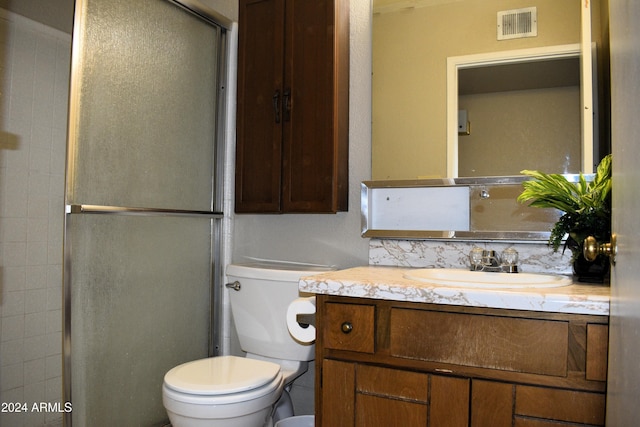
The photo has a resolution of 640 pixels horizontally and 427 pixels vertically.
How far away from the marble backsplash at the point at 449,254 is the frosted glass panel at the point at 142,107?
853 mm

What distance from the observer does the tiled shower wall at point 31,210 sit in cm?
206

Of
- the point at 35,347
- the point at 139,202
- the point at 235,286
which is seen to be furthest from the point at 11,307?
the point at 235,286

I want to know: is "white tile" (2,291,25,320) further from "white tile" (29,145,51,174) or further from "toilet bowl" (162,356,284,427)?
"toilet bowl" (162,356,284,427)

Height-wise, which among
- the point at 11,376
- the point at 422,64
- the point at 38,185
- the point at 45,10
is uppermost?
the point at 45,10

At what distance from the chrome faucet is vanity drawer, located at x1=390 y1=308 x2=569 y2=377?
45cm

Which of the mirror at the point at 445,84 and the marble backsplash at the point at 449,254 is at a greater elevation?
the mirror at the point at 445,84

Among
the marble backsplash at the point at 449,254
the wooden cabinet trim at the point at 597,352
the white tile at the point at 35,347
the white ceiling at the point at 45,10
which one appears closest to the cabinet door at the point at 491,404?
the wooden cabinet trim at the point at 597,352

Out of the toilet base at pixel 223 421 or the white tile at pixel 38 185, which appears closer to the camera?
the toilet base at pixel 223 421

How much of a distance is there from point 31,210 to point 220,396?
4.71ft

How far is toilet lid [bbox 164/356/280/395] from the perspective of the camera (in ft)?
4.53

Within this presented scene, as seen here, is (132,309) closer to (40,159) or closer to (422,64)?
(40,159)

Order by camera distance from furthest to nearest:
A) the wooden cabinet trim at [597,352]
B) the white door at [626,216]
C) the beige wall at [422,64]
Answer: the beige wall at [422,64] < the wooden cabinet trim at [597,352] < the white door at [626,216]

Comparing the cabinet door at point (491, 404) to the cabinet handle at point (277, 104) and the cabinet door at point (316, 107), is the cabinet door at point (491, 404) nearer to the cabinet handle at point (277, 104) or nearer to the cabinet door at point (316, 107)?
the cabinet door at point (316, 107)

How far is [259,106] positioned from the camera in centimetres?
194
